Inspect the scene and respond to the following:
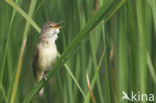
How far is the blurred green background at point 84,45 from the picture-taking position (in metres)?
1.90

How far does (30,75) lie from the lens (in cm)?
360

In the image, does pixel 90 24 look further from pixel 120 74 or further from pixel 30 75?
pixel 30 75

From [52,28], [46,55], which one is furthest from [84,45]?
[46,55]

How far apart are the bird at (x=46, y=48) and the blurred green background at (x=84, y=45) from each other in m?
0.06

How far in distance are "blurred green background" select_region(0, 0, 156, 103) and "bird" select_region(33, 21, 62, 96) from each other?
0.06 m

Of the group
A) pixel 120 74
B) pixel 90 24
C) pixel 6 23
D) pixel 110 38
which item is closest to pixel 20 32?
pixel 6 23

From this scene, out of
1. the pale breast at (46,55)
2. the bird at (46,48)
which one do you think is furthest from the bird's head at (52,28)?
the pale breast at (46,55)

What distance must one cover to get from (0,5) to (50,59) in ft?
2.41

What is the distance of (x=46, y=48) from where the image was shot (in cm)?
277

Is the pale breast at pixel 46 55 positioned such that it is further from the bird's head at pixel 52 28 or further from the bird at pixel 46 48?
the bird's head at pixel 52 28

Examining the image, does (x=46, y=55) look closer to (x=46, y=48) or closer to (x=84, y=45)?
(x=46, y=48)

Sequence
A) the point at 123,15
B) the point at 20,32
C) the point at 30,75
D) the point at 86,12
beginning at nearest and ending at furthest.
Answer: the point at 123,15
the point at 86,12
the point at 20,32
the point at 30,75

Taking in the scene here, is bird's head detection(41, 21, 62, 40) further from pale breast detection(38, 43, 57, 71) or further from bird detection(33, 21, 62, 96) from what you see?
pale breast detection(38, 43, 57, 71)

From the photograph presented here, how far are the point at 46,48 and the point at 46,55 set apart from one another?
6 cm
